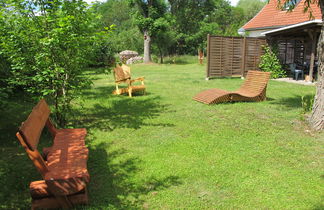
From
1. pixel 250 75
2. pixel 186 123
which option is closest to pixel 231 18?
pixel 250 75

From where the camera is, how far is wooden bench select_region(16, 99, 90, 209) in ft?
8.87

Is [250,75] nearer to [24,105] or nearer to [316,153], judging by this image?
[316,153]

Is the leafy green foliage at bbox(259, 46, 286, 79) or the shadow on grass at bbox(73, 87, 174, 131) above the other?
the leafy green foliage at bbox(259, 46, 286, 79)

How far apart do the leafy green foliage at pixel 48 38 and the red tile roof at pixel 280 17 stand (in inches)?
612

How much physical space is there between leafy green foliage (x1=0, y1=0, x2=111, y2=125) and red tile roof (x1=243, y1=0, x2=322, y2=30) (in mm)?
15557

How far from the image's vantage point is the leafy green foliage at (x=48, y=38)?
181 inches

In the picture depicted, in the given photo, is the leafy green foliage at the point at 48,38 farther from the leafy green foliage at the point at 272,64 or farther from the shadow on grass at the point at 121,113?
the leafy green foliage at the point at 272,64

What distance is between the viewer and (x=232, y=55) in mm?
15102

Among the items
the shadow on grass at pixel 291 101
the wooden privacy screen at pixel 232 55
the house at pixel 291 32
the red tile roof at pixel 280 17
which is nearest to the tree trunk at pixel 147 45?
the house at pixel 291 32

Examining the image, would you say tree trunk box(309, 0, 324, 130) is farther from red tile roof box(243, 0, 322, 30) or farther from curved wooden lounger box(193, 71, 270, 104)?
red tile roof box(243, 0, 322, 30)

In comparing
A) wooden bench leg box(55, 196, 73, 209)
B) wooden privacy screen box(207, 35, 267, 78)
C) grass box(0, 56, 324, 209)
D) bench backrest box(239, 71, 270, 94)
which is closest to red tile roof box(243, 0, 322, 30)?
wooden privacy screen box(207, 35, 267, 78)

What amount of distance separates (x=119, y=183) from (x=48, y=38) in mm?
2660

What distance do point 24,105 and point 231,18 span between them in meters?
56.9

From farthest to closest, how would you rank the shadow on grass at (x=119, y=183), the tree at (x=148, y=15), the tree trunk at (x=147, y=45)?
1. the tree trunk at (x=147, y=45)
2. the tree at (x=148, y=15)
3. the shadow on grass at (x=119, y=183)
